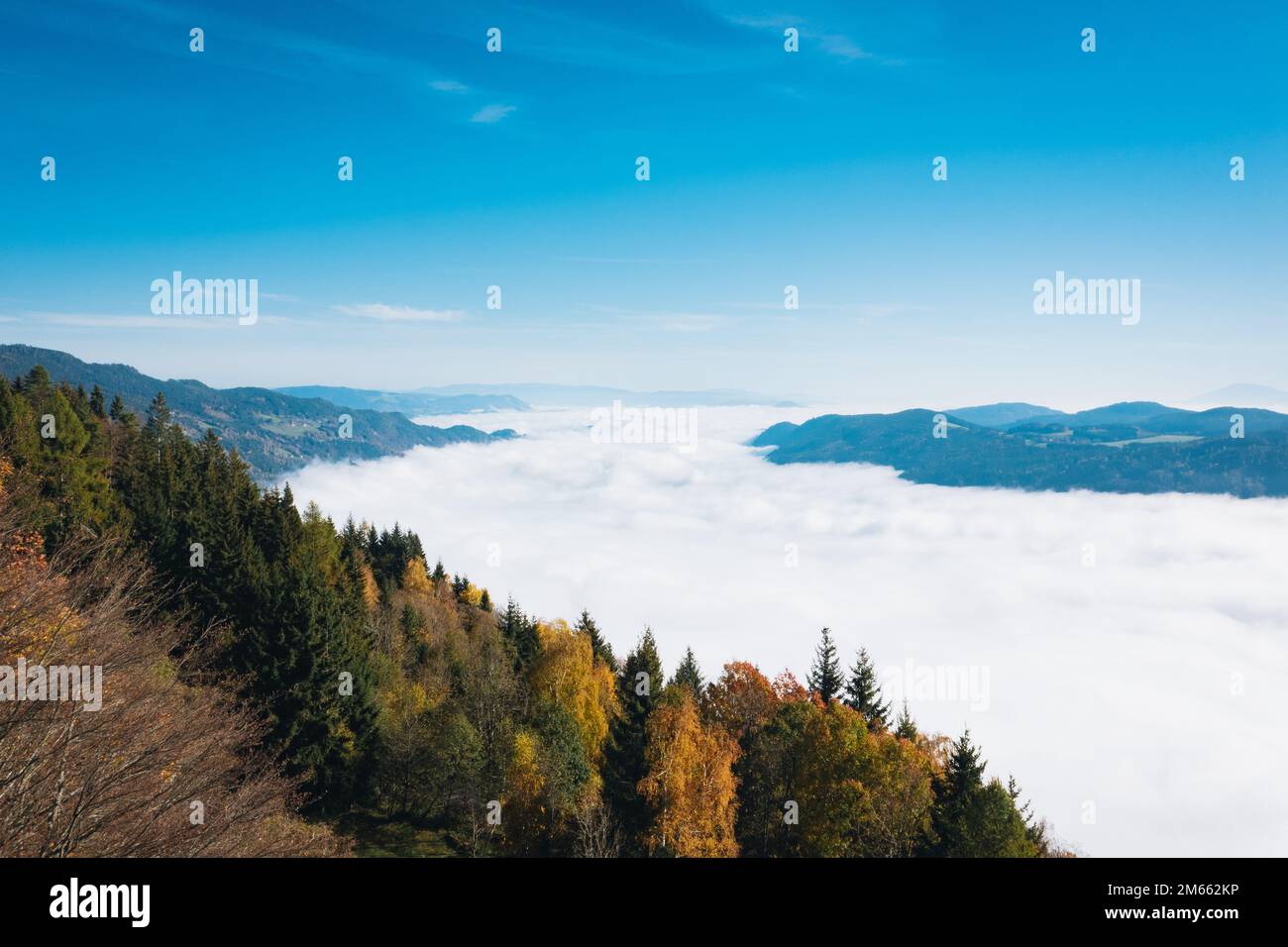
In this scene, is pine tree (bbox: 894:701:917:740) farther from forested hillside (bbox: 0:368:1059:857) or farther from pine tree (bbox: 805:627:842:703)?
pine tree (bbox: 805:627:842:703)

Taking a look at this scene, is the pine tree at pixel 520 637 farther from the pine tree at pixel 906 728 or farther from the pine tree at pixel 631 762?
the pine tree at pixel 906 728

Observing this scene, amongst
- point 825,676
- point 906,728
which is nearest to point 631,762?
point 825,676

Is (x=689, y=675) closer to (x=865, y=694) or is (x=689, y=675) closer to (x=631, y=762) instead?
(x=865, y=694)

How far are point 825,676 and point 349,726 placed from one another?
32.4m

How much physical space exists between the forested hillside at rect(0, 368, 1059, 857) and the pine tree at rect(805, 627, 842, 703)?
2.40 ft

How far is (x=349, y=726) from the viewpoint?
3200cm

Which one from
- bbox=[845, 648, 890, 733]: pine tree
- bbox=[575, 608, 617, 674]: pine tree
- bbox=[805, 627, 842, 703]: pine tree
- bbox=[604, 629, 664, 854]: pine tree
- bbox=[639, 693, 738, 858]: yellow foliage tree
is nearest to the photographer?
bbox=[639, 693, 738, 858]: yellow foliage tree

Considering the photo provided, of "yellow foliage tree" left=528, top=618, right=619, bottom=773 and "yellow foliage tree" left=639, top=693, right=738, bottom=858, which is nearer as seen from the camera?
"yellow foliage tree" left=639, top=693, right=738, bottom=858

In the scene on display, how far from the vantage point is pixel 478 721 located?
36406 mm

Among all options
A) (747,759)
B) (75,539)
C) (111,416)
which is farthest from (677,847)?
(111,416)

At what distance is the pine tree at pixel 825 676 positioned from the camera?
157 feet

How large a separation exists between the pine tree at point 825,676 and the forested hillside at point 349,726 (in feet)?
2.40

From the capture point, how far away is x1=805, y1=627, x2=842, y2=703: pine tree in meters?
48.0

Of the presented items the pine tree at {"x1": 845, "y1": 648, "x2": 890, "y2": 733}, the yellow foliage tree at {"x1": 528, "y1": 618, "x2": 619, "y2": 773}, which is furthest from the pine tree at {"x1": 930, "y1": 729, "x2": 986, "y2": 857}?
the yellow foliage tree at {"x1": 528, "y1": 618, "x2": 619, "y2": 773}
